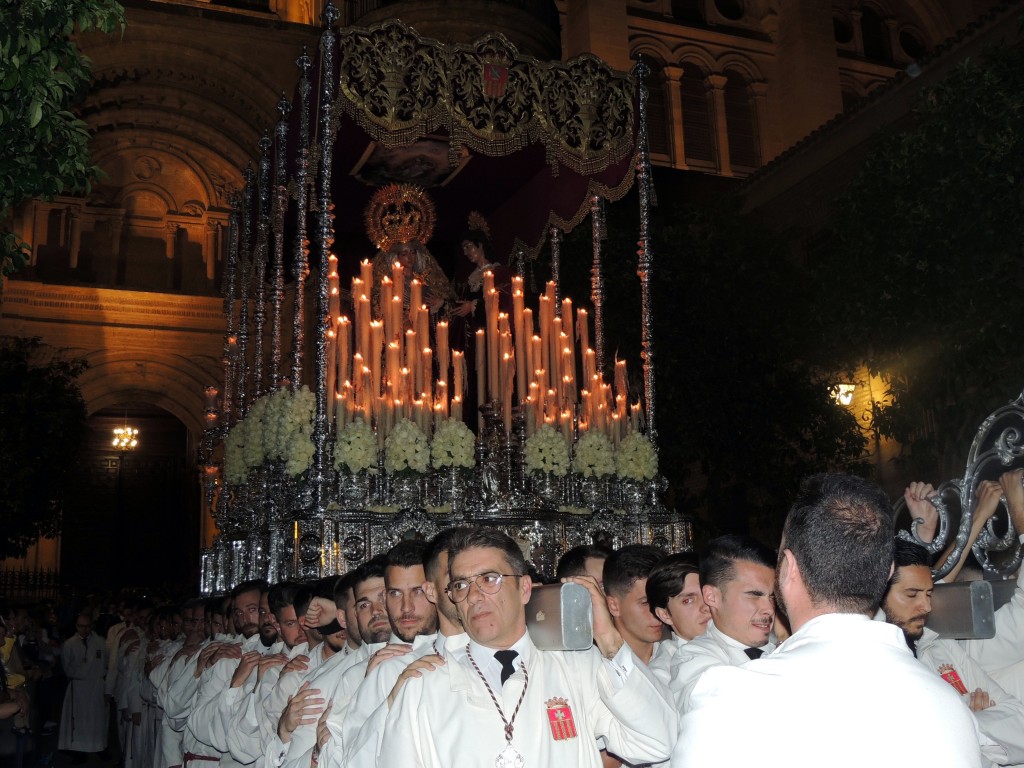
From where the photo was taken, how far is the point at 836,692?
1.97m

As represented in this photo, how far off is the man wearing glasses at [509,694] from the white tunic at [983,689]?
3.00 feet

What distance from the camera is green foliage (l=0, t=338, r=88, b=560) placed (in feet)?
54.4

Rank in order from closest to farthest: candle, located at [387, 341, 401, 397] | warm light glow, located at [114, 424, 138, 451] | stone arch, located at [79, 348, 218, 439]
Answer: candle, located at [387, 341, 401, 397]
stone arch, located at [79, 348, 218, 439]
warm light glow, located at [114, 424, 138, 451]

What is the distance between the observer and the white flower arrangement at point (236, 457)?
10625mm

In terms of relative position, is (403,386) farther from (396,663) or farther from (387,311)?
(396,663)

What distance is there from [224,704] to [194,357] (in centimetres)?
1608

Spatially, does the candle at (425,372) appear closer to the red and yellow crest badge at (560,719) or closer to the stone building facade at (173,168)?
the red and yellow crest badge at (560,719)

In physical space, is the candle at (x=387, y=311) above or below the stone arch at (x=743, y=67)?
below

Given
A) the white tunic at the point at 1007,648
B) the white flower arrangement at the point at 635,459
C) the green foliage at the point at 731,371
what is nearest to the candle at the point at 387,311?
the white flower arrangement at the point at 635,459

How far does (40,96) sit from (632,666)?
3.52 metres

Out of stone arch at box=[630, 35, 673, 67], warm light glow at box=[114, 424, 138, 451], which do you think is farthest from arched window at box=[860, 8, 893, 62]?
warm light glow at box=[114, 424, 138, 451]

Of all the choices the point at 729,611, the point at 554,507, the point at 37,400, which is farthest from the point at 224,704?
the point at 37,400

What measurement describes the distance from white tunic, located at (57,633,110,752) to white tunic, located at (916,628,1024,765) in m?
12.4

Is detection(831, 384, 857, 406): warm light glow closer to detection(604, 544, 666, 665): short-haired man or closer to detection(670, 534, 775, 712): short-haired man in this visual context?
detection(604, 544, 666, 665): short-haired man
